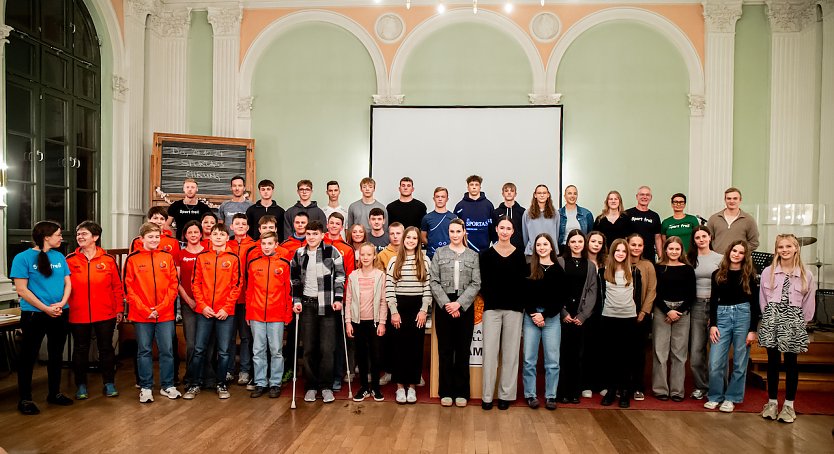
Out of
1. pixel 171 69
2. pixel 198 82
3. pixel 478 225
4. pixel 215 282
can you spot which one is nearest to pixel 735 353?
pixel 478 225

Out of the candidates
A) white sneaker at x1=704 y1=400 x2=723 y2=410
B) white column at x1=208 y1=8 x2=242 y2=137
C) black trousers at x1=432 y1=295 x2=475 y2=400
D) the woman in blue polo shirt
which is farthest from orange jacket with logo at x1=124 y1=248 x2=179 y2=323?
white sneaker at x1=704 y1=400 x2=723 y2=410

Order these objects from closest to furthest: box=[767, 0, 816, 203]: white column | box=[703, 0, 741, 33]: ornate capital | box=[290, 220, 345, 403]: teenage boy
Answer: box=[290, 220, 345, 403]: teenage boy, box=[767, 0, 816, 203]: white column, box=[703, 0, 741, 33]: ornate capital

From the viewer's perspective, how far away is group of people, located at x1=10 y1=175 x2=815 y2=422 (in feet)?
14.2

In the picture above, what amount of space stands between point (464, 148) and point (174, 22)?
4180mm

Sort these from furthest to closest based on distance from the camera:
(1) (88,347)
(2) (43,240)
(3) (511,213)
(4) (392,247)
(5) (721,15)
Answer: (5) (721,15) < (3) (511,213) < (4) (392,247) < (1) (88,347) < (2) (43,240)

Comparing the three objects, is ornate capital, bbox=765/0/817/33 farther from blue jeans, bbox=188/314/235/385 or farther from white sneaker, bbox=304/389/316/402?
blue jeans, bbox=188/314/235/385

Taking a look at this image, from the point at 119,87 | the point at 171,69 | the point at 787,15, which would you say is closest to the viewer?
the point at 119,87

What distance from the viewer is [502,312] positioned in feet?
14.6

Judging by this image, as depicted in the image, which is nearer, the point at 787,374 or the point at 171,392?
the point at 787,374

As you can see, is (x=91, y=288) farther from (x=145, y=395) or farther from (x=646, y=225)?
(x=646, y=225)

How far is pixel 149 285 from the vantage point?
14.7 feet

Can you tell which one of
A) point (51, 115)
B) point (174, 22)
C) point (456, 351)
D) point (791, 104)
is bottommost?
point (456, 351)

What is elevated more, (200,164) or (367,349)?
(200,164)

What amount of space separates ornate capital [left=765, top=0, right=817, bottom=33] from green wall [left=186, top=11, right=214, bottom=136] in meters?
7.15
